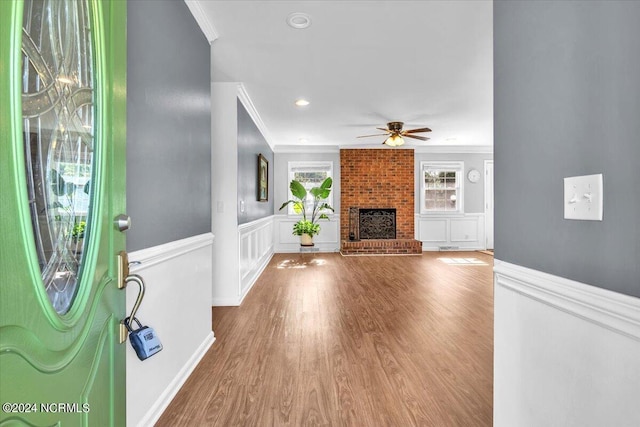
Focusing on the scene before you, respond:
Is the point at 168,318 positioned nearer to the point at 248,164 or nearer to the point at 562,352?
the point at 562,352

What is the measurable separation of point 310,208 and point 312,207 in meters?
0.05

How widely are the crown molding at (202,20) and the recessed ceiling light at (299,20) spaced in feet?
1.89

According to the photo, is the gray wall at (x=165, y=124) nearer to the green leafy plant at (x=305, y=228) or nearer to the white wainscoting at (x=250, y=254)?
the white wainscoting at (x=250, y=254)

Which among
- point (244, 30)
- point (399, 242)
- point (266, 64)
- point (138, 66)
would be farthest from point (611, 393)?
point (399, 242)

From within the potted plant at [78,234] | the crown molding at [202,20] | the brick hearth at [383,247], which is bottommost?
the brick hearth at [383,247]

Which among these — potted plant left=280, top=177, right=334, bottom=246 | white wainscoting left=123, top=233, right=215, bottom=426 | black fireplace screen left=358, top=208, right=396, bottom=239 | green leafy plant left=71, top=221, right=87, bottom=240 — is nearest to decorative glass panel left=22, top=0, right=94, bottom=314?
green leafy plant left=71, top=221, right=87, bottom=240

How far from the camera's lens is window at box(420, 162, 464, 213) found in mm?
7930

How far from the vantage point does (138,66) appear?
1.49 metres

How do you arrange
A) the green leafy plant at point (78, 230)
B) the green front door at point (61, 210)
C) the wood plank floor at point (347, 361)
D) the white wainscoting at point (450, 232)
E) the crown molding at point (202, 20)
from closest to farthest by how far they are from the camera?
the green front door at point (61, 210) < the green leafy plant at point (78, 230) < the wood plank floor at point (347, 361) < the crown molding at point (202, 20) < the white wainscoting at point (450, 232)

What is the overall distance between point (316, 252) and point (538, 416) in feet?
21.9

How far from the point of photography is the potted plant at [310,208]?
23.1 ft

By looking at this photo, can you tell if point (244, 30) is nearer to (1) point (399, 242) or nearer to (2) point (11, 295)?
(2) point (11, 295)

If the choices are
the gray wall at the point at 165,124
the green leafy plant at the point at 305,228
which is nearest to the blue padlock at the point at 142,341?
the gray wall at the point at 165,124

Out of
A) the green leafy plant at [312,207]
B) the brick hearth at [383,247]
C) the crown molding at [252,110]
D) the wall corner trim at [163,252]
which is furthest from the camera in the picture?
the brick hearth at [383,247]
